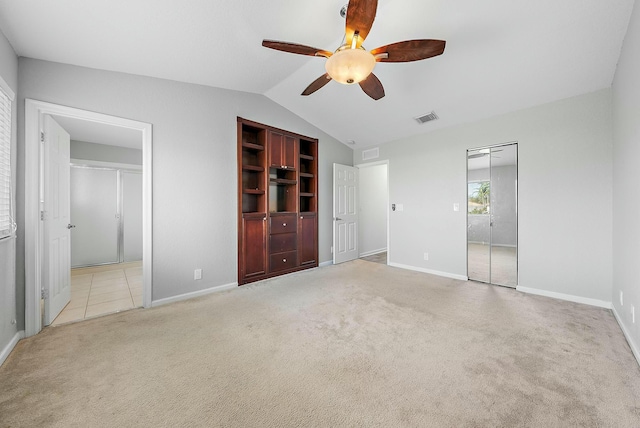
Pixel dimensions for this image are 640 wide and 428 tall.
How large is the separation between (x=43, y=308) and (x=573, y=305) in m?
5.56

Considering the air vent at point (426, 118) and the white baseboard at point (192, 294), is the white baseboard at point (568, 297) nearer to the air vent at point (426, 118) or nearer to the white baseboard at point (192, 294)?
the air vent at point (426, 118)

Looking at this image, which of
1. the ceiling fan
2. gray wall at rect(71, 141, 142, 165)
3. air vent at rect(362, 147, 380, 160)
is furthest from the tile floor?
air vent at rect(362, 147, 380, 160)

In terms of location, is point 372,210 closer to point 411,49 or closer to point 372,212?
point 372,212

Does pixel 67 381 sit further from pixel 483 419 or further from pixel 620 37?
pixel 620 37

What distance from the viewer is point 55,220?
2602 millimetres

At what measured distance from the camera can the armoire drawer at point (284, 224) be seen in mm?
3992

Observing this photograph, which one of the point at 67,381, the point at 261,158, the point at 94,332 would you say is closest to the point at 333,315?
the point at 67,381

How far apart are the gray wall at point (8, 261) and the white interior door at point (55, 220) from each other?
27cm

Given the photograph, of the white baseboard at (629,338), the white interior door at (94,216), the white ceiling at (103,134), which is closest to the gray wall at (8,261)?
the white ceiling at (103,134)

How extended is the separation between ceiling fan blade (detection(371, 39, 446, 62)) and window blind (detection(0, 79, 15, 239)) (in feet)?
9.55

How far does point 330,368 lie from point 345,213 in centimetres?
352

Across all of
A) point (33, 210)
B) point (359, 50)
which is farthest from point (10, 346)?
point (359, 50)

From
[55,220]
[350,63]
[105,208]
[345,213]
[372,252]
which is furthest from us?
[372,252]

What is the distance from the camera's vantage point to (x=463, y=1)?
201cm
